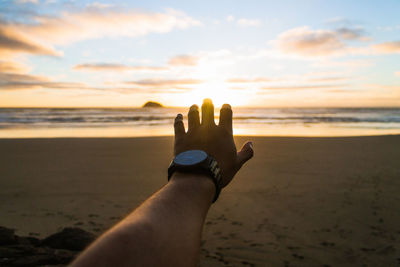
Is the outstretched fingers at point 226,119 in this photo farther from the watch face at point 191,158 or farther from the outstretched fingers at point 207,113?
the watch face at point 191,158

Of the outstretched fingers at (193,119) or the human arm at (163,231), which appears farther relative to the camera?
the outstretched fingers at (193,119)

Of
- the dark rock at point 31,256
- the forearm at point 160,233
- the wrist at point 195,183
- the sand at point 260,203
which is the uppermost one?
the wrist at point 195,183

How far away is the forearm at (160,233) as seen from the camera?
0.72 meters

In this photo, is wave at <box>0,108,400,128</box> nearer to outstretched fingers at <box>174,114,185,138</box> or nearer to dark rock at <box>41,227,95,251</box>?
dark rock at <box>41,227,95,251</box>

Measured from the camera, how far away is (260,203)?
4219 mm

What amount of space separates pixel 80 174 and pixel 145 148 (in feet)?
12.1

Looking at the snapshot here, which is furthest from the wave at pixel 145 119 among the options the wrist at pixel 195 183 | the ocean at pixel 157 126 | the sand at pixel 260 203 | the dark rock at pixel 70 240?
the wrist at pixel 195 183

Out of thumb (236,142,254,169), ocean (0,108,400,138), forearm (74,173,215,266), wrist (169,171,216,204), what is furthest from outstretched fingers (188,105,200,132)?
ocean (0,108,400,138)

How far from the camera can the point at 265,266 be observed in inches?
102

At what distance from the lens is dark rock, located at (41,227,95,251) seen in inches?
96.7

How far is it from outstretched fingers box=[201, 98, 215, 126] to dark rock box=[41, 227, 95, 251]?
1444 mm

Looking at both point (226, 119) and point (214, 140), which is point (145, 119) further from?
point (214, 140)

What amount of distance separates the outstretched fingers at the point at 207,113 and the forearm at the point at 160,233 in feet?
2.86

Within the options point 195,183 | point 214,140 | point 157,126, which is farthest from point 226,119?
point 157,126
